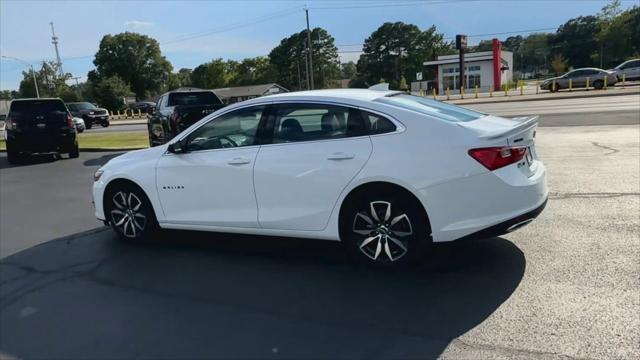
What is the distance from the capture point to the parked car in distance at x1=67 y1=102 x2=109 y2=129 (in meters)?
34.0

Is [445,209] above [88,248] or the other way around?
above

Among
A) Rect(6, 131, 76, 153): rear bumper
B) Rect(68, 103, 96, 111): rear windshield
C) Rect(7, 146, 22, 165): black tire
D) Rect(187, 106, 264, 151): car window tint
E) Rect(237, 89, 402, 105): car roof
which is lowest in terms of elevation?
Rect(7, 146, 22, 165): black tire

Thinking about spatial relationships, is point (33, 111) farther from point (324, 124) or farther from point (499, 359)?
point (499, 359)

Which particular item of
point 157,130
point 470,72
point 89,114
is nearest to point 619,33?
point 470,72

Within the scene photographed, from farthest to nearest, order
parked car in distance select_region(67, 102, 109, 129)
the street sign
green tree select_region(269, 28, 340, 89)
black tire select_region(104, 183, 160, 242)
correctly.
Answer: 1. green tree select_region(269, 28, 340, 89)
2. the street sign
3. parked car in distance select_region(67, 102, 109, 129)
4. black tire select_region(104, 183, 160, 242)

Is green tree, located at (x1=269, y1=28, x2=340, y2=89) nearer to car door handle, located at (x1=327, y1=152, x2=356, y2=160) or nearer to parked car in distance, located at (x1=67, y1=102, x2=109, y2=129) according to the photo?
parked car in distance, located at (x1=67, y1=102, x2=109, y2=129)

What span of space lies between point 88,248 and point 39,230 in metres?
1.42

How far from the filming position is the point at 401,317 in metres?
3.77


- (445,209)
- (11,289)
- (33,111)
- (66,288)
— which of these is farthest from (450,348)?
(33,111)

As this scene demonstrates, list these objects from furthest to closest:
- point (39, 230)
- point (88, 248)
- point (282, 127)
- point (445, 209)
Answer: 1. point (39, 230)
2. point (88, 248)
3. point (282, 127)
4. point (445, 209)

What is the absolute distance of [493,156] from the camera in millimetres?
4199

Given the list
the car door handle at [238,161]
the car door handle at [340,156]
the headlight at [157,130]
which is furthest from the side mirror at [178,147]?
the headlight at [157,130]

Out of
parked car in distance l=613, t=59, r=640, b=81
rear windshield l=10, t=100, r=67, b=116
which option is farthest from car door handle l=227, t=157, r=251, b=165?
parked car in distance l=613, t=59, r=640, b=81

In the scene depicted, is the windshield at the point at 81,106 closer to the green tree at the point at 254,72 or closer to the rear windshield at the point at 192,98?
the rear windshield at the point at 192,98
